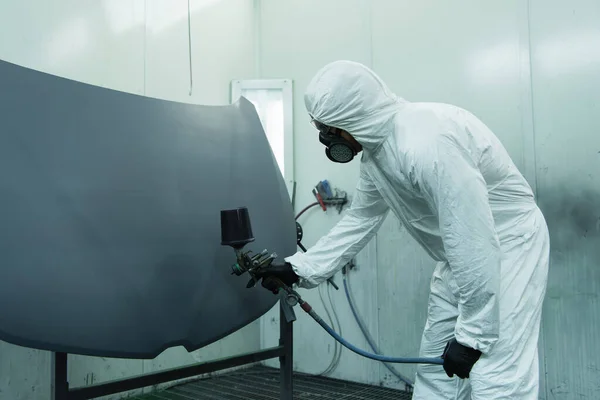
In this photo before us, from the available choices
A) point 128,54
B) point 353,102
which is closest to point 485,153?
point 353,102

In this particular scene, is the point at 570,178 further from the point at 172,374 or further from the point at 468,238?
the point at 172,374

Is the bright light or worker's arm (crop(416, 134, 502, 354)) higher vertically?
the bright light

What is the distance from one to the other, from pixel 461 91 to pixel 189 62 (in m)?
1.39

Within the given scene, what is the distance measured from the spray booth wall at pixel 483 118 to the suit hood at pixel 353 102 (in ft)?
3.08

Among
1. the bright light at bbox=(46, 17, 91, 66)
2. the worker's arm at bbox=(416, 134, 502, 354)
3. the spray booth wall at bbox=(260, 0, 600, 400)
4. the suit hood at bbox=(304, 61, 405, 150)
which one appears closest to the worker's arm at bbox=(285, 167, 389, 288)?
the suit hood at bbox=(304, 61, 405, 150)

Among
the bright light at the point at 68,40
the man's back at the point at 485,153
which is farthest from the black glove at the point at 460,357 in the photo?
the bright light at the point at 68,40

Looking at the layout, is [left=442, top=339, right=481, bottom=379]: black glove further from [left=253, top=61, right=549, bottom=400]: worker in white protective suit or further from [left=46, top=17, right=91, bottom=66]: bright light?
[left=46, top=17, right=91, bottom=66]: bright light

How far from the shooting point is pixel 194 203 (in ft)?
5.25

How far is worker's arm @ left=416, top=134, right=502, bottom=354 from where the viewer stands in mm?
1204

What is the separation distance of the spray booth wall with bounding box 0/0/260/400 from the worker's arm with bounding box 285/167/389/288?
1.18m

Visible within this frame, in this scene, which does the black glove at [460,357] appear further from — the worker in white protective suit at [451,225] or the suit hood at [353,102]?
the suit hood at [353,102]

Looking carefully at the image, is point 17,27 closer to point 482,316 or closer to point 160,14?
point 160,14

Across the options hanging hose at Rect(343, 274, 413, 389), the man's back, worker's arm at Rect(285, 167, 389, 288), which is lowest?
hanging hose at Rect(343, 274, 413, 389)

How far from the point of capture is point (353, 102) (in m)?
1.37
